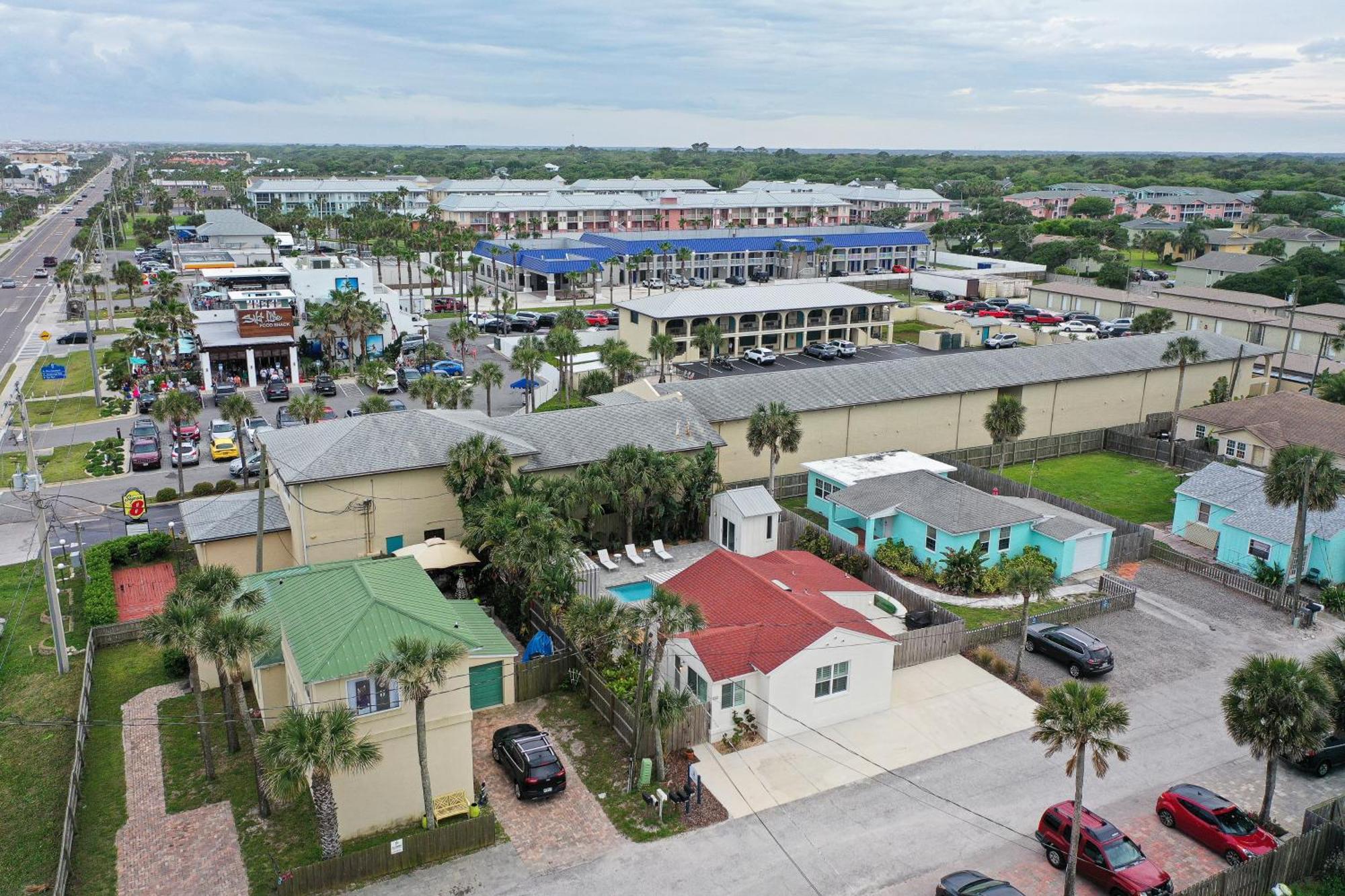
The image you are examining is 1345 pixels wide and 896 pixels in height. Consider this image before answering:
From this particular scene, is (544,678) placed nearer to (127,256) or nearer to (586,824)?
(586,824)

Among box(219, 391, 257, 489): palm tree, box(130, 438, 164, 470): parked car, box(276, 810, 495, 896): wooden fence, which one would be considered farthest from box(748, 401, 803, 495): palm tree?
box(130, 438, 164, 470): parked car

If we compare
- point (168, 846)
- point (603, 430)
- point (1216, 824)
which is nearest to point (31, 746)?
point (168, 846)

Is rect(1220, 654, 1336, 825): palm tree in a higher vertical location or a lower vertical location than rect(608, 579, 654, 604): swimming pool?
higher

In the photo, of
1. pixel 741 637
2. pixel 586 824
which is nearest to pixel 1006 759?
pixel 741 637

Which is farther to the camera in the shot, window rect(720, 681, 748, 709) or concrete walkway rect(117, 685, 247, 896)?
window rect(720, 681, 748, 709)

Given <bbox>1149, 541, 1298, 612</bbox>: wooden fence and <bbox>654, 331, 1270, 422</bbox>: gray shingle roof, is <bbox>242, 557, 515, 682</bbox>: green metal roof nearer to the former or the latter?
<bbox>654, 331, 1270, 422</bbox>: gray shingle roof

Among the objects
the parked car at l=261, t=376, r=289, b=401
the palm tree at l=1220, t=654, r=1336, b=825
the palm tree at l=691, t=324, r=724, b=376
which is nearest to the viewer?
the palm tree at l=1220, t=654, r=1336, b=825

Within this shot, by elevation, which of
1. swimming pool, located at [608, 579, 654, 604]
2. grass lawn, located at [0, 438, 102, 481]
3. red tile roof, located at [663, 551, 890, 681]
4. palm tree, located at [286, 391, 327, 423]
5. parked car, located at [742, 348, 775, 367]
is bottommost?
grass lawn, located at [0, 438, 102, 481]

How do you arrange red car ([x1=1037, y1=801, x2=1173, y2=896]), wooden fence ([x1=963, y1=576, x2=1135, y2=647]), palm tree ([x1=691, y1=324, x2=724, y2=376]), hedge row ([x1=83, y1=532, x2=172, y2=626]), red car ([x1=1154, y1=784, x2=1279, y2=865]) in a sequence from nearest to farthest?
1. red car ([x1=1037, y1=801, x2=1173, y2=896])
2. red car ([x1=1154, y1=784, x2=1279, y2=865])
3. wooden fence ([x1=963, y1=576, x2=1135, y2=647])
4. hedge row ([x1=83, y1=532, x2=172, y2=626])
5. palm tree ([x1=691, y1=324, x2=724, y2=376])
